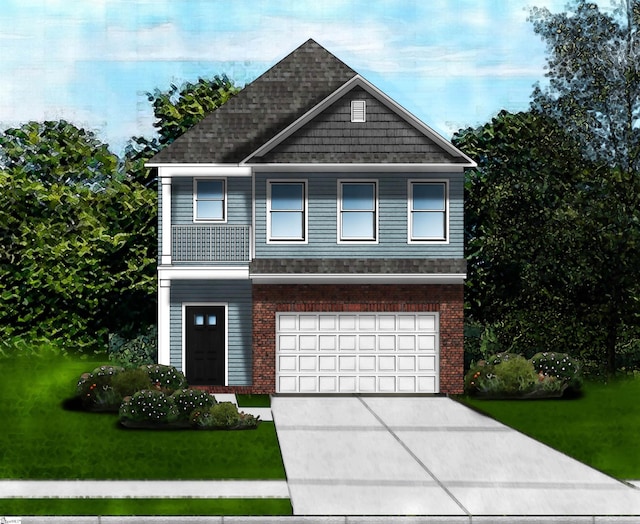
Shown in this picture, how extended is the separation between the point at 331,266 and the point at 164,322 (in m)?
4.68

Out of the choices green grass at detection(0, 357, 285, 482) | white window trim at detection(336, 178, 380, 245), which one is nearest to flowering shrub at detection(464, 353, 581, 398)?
white window trim at detection(336, 178, 380, 245)

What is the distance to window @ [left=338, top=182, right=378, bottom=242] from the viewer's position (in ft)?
99.2

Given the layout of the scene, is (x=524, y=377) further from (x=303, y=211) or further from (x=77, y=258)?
(x=77, y=258)

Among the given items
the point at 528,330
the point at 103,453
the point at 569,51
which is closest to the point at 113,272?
the point at 528,330

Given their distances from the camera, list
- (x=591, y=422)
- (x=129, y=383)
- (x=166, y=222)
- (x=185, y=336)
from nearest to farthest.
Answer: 1. (x=591, y=422)
2. (x=129, y=383)
3. (x=185, y=336)
4. (x=166, y=222)

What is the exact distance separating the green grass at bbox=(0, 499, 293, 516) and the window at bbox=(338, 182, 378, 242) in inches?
621

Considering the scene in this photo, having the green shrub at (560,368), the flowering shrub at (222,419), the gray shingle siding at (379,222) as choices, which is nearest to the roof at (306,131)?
the gray shingle siding at (379,222)

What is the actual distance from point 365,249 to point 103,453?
40.7ft

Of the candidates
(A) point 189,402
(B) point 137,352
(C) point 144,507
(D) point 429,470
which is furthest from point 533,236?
(C) point 144,507

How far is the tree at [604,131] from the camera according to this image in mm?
32875

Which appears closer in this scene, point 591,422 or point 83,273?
point 591,422

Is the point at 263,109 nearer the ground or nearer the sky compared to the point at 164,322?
nearer the sky

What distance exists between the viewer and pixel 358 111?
29969 millimetres

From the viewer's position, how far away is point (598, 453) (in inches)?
780
